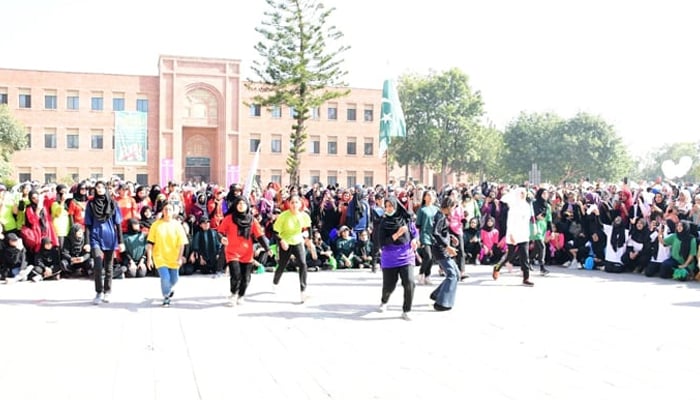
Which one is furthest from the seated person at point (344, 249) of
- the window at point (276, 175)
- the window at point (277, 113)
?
the window at point (277, 113)

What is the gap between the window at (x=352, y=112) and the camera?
63.0m

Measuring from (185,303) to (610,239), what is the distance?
9.77 metres

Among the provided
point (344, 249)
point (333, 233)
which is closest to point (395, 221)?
point (344, 249)

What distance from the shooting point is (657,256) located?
13.6 meters

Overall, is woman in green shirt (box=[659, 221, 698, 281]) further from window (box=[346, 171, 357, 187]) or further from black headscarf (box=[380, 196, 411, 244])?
window (box=[346, 171, 357, 187])

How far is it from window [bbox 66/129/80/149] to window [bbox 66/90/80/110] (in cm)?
199

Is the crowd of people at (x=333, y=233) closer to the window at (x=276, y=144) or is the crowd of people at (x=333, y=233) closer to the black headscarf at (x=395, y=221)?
the black headscarf at (x=395, y=221)

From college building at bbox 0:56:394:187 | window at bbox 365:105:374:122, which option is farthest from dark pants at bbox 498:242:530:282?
window at bbox 365:105:374:122

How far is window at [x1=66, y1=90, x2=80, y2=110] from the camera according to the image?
55.4 meters

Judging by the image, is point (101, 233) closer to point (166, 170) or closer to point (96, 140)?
point (166, 170)

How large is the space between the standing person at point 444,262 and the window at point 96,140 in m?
51.2

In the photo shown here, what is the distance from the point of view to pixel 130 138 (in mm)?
50062

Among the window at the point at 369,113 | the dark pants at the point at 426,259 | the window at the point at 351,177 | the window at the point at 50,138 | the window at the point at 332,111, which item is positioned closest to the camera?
the dark pants at the point at 426,259

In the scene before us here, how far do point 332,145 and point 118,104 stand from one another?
19827 millimetres
